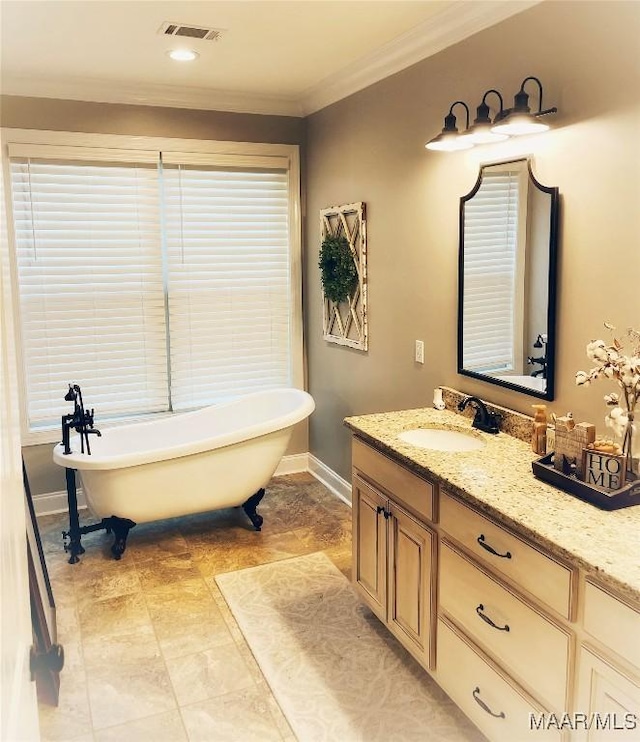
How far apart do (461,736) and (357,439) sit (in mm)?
1135

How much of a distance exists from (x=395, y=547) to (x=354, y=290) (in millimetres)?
1816

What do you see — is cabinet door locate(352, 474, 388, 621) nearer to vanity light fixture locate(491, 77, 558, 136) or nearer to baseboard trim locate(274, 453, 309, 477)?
vanity light fixture locate(491, 77, 558, 136)

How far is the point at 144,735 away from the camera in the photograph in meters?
2.20

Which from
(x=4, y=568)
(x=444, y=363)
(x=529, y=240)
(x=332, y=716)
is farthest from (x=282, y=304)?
(x=4, y=568)

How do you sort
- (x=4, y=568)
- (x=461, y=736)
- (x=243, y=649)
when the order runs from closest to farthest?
(x=4, y=568), (x=461, y=736), (x=243, y=649)

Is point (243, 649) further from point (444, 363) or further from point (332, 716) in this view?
point (444, 363)

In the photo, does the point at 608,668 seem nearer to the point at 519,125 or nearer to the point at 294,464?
the point at 519,125

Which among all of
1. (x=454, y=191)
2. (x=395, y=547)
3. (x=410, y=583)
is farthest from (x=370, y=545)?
(x=454, y=191)

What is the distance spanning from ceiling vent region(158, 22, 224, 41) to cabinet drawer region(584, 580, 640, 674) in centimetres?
270

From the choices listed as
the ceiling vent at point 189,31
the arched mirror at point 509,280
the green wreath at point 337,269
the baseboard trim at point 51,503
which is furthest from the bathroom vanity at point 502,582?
the baseboard trim at point 51,503

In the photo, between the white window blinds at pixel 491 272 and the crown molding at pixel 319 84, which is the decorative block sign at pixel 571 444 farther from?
the crown molding at pixel 319 84

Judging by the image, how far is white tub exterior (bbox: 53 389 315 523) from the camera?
3314mm

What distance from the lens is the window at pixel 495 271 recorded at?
2.55 m

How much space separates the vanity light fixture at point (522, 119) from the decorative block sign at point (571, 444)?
1025 mm
